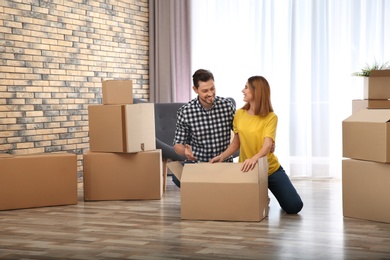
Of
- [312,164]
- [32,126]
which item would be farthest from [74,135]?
[312,164]

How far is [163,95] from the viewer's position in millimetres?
7895

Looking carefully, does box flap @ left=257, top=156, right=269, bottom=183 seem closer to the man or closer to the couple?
the couple

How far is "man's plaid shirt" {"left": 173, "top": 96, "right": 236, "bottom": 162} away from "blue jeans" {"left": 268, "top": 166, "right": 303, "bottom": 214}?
0.41 meters

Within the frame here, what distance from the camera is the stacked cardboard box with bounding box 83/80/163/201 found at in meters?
5.67

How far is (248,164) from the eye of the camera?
4.52m

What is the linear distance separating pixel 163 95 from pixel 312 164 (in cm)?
177

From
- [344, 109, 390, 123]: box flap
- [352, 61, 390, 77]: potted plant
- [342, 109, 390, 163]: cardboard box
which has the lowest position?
[342, 109, 390, 163]: cardboard box

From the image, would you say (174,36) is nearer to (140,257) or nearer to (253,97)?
(253,97)

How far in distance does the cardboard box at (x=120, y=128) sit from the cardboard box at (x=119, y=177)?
78 mm

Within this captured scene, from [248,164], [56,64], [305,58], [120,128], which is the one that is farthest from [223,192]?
[305,58]

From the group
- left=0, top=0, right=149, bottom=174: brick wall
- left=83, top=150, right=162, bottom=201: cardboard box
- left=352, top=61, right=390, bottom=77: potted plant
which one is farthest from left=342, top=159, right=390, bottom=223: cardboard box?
left=0, top=0, right=149, bottom=174: brick wall

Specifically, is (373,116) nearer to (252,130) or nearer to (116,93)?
(252,130)

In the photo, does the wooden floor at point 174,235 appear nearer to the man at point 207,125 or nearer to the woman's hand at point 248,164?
the woman's hand at point 248,164

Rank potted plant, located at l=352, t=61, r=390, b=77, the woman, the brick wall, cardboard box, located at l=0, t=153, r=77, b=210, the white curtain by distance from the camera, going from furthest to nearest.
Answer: the white curtain < potted plant, located at l=352, t=61, r=390, b=77 < the brick wall < cardboard box, located at l=0, t=153, r=77, b=210 < the woman
